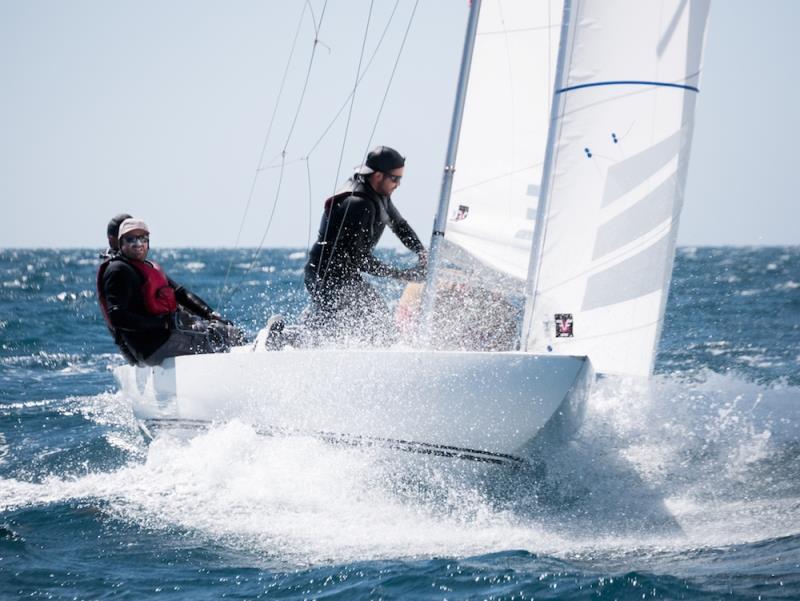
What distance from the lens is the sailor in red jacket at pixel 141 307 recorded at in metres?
5.65

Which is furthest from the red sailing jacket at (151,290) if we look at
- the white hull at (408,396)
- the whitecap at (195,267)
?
the whitecap at (195,267)

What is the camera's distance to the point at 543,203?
4594 millimetres

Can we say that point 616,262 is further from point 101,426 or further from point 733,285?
point 733,285

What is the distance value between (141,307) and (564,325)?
2580 mm

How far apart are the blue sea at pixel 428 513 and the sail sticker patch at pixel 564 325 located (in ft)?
1.65

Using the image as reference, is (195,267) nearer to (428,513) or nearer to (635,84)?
(428,513)

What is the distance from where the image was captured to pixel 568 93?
4516 millimetres

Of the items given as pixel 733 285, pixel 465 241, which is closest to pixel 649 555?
pixel 465 241

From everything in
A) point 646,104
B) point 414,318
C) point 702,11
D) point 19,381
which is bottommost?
point 19,381

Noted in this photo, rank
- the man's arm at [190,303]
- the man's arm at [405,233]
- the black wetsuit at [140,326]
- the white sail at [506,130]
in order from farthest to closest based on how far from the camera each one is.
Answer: the man's arm at [190,303] < the man's arm at [405,233] < the black wetsuit at [140,326] < the white sail at [506,130]

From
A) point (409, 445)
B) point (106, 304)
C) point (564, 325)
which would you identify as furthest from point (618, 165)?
point (106, 304)

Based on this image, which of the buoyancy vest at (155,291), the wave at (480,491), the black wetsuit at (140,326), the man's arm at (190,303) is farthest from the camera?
the man's arm at (190,303)

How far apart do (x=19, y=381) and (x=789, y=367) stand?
7.18 metres

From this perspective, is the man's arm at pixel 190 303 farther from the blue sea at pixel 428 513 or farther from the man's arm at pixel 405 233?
the man's arm at pixel 405 233
